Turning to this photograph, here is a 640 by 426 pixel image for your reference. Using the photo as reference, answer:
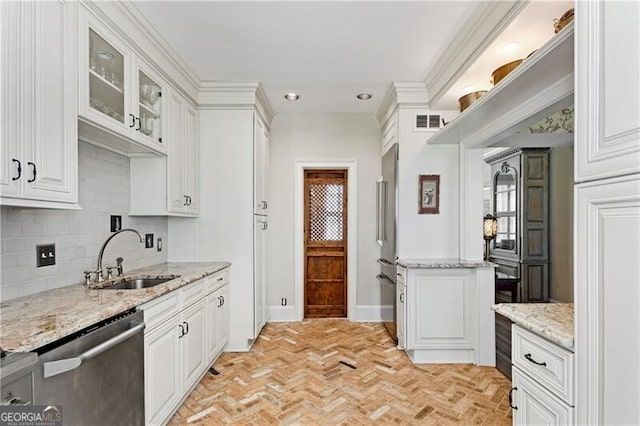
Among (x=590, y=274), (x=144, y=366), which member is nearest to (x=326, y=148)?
(x=144, y=366)

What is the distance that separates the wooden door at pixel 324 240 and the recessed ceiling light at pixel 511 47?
2630 mm

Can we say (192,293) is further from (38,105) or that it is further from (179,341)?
(38,105)

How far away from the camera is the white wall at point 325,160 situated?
4449 millimetres

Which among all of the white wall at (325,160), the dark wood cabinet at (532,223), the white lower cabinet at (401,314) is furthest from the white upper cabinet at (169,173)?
the dark wood cabinet at (532,223)

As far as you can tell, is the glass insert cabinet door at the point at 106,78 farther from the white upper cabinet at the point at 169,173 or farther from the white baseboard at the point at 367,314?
the white baseboard at the point at 367,314

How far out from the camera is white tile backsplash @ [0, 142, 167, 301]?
172cm

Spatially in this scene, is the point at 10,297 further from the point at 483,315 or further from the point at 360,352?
the point at 483,315

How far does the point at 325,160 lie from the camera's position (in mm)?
4465

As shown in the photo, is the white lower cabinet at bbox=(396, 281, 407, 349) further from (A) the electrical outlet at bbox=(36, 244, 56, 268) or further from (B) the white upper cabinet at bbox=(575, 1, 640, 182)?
(A) the electrical outlet at bbox=(36, 244, 56, 268)

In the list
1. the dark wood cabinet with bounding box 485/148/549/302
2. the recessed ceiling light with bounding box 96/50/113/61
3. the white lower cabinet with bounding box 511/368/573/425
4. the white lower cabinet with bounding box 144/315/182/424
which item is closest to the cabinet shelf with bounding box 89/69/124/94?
the recessed ceiling light with bounding box 96/50/113/61

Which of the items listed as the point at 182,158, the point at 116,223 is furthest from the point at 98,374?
the point at 182,158

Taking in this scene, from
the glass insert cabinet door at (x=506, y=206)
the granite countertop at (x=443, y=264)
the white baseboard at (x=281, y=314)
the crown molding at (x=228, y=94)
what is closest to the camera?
the granite countertop at (x=443, y=264)

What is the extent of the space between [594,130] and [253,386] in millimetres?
2737

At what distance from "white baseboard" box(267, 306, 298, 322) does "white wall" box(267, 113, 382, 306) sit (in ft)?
0.23
